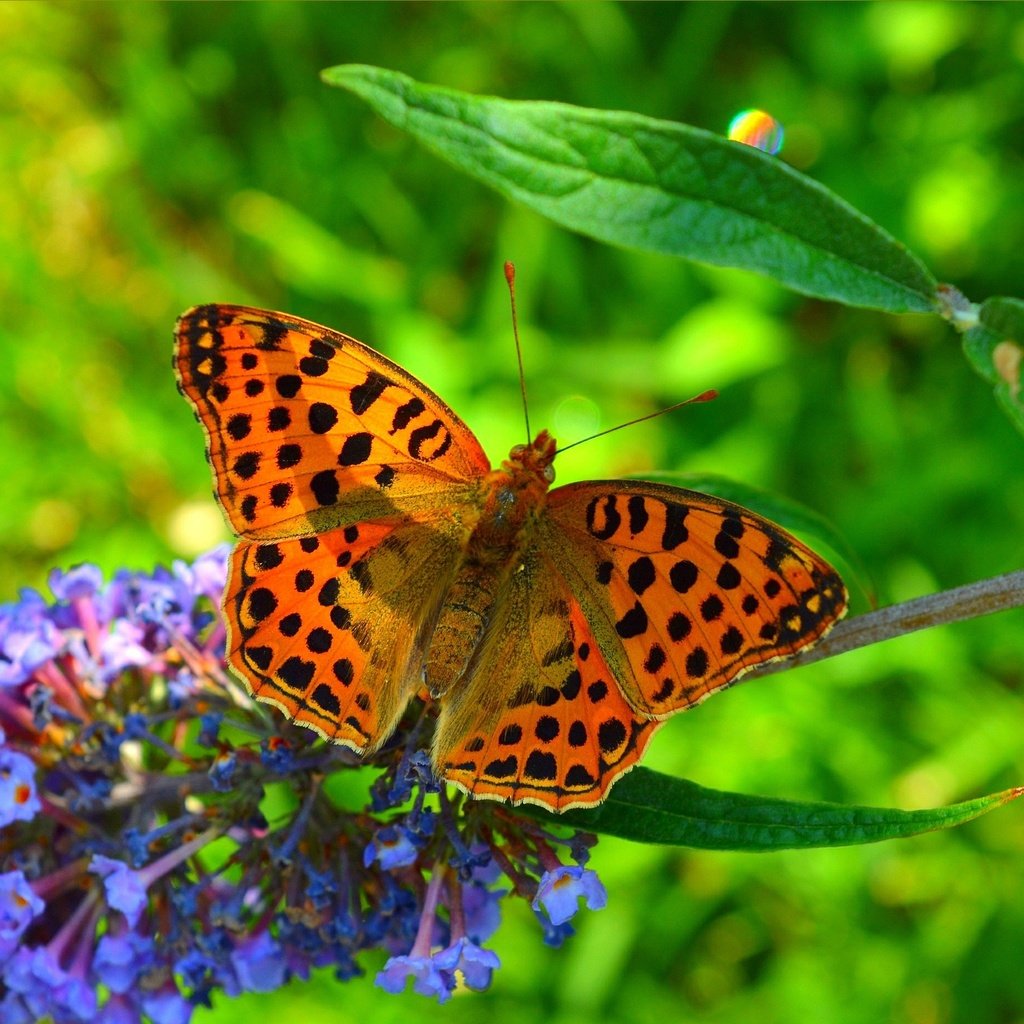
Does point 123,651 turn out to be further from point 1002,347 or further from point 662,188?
point 1002,347

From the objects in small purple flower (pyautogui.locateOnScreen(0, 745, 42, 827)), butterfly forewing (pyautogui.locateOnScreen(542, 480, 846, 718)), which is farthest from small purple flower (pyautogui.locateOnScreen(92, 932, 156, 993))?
butterfly forewing (pyautogui.locateOnScreen(542, 480, 846, 718))

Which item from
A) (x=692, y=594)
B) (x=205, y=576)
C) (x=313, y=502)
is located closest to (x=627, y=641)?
(x=692, y=594)

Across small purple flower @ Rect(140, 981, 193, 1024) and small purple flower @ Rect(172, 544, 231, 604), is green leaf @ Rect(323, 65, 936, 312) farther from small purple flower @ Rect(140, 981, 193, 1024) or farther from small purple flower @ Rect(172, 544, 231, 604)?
small purple flower @ Rect(140, 981, 193, 1024)

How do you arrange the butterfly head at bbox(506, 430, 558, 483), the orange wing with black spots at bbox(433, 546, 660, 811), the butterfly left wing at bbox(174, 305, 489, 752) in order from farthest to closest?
1. the butterfly head at bbox(506, 430, 558, 483)
2. the butterfly left wing at bbox(174, 305, 489, 752)
3. the orange wing with black spots at bbox(433, 546, 660, 811)

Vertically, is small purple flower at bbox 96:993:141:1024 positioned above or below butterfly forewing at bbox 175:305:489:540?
below

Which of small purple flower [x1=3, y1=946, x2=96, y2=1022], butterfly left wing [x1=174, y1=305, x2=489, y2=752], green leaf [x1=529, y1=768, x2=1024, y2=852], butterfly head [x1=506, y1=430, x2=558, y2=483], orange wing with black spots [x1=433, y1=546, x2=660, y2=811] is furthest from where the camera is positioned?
butterfly head [x1=506, y1=430, x2=558, y2=483]

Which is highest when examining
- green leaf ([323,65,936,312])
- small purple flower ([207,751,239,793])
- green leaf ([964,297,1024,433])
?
green leaf ([323,65,936,312])

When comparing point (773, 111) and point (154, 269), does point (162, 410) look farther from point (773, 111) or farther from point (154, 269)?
point (773, 111)

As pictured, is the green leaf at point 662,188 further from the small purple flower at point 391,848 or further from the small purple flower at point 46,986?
the small purple flower at point 46,986
